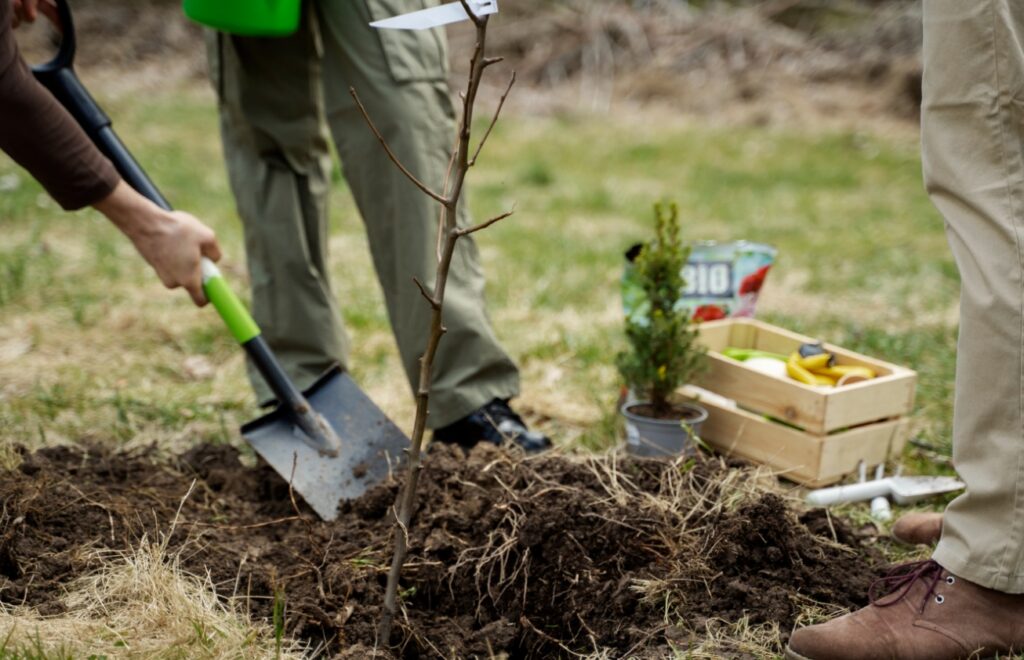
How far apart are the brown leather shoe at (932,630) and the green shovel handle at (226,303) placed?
60.2 inches

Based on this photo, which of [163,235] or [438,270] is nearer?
[438,270]

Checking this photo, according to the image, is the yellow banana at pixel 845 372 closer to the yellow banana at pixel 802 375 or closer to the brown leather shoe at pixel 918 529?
the yellow banana at pixel 802 375

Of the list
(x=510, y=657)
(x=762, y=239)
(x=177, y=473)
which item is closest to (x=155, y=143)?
(x=762, y=239)

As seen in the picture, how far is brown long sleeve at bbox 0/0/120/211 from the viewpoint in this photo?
2166 mm

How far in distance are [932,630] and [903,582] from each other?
0.15 metres

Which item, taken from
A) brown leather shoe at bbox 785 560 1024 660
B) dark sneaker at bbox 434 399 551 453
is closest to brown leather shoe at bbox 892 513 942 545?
brown leather shoe at bbox 785 560 1024 660

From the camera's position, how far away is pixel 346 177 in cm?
281

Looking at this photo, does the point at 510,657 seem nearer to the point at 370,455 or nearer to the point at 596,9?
the point at 370,455

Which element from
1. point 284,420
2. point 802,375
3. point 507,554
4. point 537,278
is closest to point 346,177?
point 284,420

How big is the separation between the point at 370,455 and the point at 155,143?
219 inches

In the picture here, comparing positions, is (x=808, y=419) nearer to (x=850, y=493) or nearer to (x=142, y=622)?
(x=850, y=493)

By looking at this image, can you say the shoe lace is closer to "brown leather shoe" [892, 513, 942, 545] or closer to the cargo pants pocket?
"brown leather shoe" [892, 513, 942, 545]

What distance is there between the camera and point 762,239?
574cm

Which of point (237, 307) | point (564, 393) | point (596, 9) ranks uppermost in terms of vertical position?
point (596, 9)
